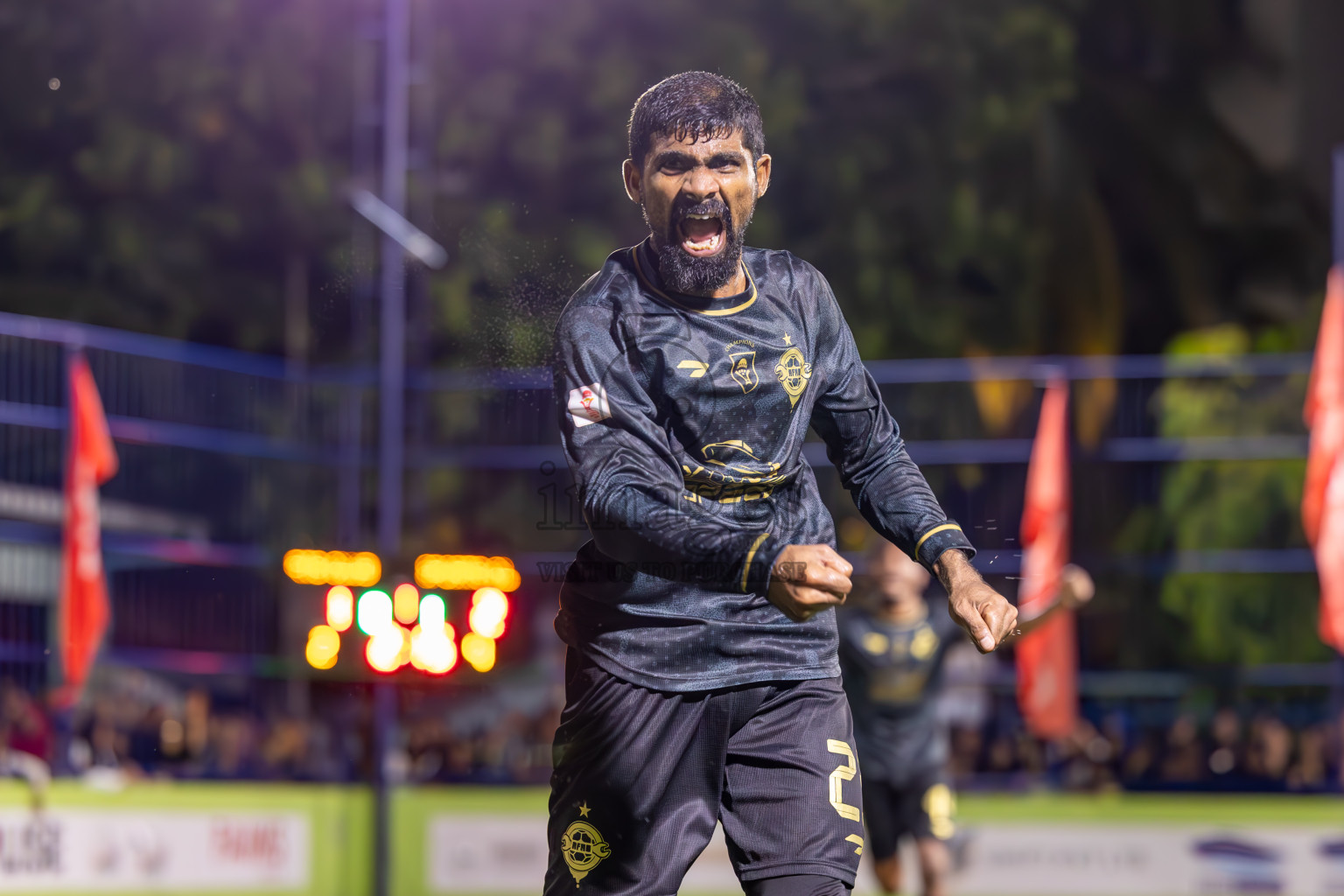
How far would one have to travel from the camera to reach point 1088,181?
51.7 ft

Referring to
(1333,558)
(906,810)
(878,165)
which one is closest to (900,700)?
(906,810)

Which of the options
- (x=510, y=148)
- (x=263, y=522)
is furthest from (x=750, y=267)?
(x=263, y=522)

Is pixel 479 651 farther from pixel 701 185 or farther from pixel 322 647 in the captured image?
pixel 701 185

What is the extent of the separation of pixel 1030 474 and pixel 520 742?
13.0 ft

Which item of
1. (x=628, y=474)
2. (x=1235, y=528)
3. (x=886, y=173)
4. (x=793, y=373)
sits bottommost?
(x=1235, y=528)

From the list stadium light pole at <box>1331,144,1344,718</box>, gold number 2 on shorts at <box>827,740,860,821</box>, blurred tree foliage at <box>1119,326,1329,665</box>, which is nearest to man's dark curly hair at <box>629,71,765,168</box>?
gold number 2 on shorts at <box>827,740,860,821</box>

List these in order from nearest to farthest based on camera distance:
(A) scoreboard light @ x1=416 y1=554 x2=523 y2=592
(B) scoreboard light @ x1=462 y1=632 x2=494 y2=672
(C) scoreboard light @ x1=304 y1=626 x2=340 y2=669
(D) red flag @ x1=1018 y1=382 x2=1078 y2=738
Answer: (D) red flag @ x1=1018 y1=382 x2=1078 y2=738 < (B) scoreboard light @ x1=462 y1=632 x2=494 y2=672 < (A) scoreboard light @ x1=416 y1=554 x2=523 y2=592 < (C) scoreboard light @ x1=304 y1=626 x2=340 y2=669

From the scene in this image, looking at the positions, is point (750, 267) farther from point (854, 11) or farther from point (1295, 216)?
point (1295, 216)

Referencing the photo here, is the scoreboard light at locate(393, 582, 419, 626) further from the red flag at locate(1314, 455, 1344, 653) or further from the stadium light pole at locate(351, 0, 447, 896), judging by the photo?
the red flag at locate(1314, 455, 1344, 653)

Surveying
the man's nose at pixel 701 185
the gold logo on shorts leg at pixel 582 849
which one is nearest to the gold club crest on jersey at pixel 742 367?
the man's nose at pixel 701 185

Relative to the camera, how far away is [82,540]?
991cm

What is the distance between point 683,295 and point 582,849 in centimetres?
103

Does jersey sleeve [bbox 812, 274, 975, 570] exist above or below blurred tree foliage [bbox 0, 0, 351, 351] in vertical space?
below

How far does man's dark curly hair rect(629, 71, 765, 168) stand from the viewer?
2744 millimetres
